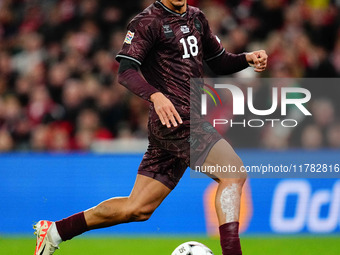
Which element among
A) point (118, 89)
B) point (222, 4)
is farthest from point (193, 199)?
point (222, 4)

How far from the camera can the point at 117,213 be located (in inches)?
210

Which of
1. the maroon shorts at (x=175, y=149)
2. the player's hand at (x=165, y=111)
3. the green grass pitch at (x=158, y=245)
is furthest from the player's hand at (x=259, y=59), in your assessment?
the green grass pitch at (x=158, y=245)

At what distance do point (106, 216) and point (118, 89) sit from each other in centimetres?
521

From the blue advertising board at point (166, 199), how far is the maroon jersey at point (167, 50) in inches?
125

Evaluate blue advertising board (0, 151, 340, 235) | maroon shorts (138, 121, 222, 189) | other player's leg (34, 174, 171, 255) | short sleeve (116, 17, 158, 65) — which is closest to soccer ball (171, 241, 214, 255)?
other player's leg (34, 174, 171, 255)

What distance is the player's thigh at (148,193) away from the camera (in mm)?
5297

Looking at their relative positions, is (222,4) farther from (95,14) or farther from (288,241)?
(288,241)

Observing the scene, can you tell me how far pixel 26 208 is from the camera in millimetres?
8328

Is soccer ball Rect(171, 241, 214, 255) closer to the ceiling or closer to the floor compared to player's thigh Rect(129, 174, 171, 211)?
closer to the floor

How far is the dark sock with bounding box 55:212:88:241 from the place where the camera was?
5.43 m

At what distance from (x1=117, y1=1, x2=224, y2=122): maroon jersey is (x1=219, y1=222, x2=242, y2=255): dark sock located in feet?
2.97

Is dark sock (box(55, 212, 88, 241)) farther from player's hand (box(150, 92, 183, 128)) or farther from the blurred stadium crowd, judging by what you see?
the blurred stadium crowd

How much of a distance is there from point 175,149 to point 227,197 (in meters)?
0.58

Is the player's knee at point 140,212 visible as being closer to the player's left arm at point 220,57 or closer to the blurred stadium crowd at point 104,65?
the player's left arm at point 220,57
